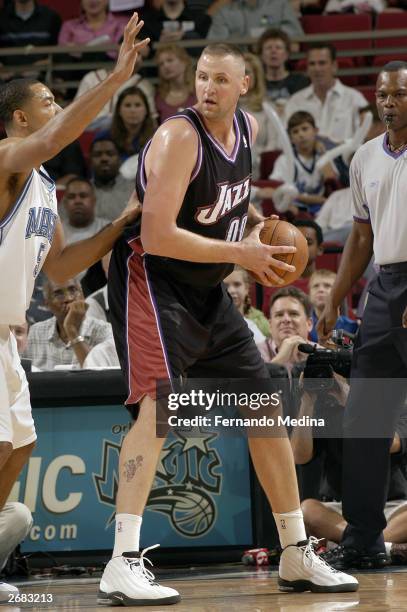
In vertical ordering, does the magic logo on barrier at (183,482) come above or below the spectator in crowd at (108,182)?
below

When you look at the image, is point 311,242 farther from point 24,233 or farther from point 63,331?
point 24,233

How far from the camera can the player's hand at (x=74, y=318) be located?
6.59m

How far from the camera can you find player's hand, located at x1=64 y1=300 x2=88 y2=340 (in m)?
6.59

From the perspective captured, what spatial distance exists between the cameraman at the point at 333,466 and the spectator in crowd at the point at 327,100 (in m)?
5.27

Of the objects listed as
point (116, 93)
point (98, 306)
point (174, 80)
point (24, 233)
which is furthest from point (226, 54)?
point (116, 93)

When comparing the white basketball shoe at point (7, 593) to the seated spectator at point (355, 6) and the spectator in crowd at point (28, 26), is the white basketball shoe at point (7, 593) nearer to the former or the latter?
the spectator in crowd at point (28, 26)

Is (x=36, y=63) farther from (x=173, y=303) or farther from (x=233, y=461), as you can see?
(x=173, y=303)

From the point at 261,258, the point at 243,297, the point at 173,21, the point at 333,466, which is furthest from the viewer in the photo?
the point at 173,21

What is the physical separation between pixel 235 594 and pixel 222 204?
1.55 metres

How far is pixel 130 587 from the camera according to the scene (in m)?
3.70

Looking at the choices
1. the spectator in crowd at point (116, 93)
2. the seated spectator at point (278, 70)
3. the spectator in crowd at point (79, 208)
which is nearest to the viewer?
the spectator in crowd at point (79, 208)

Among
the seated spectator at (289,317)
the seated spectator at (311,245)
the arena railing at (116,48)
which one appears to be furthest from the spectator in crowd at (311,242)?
the arena railing at (116,48)

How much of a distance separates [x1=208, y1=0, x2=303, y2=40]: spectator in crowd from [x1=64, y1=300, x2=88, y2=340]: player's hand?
5.44 meters

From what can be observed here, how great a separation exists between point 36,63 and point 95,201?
2.83 m
